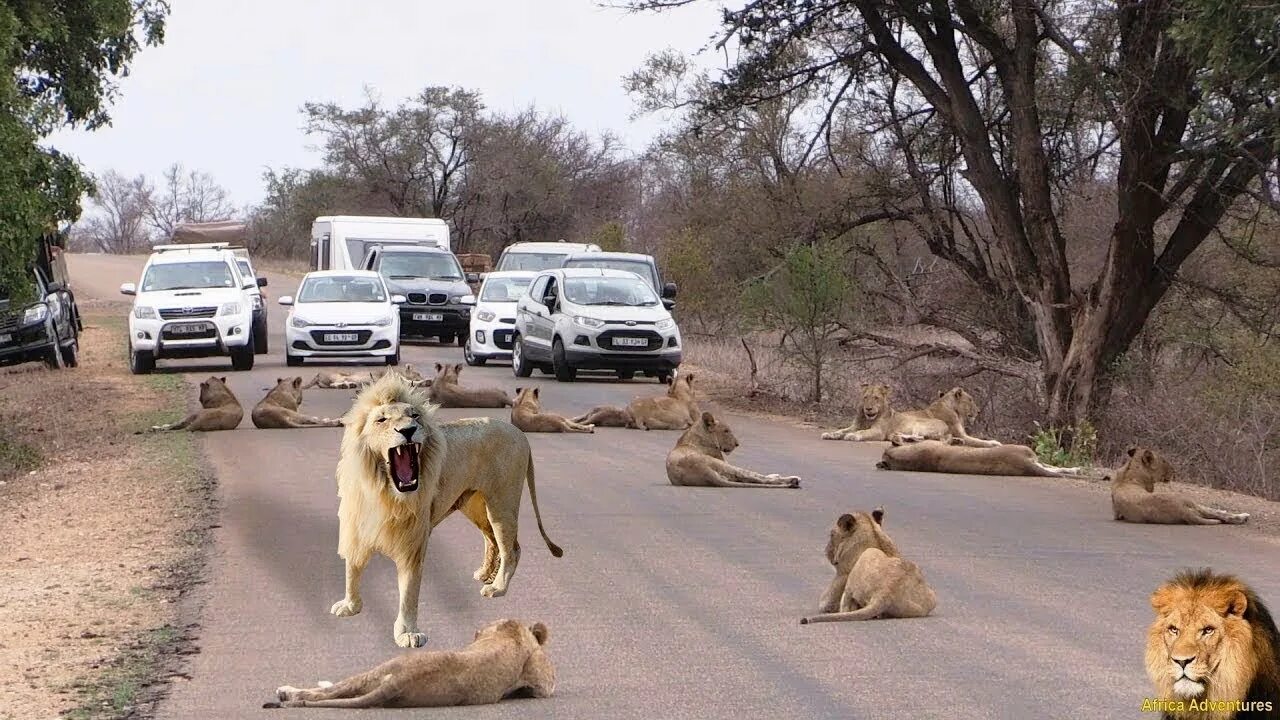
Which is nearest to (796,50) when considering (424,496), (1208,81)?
(1208,81)

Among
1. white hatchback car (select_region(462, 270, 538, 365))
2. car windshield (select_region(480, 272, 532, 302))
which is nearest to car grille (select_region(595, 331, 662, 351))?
white hatchback car (select_region(462, 270, 538, 365))

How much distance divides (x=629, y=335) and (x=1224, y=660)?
2299 centimetres

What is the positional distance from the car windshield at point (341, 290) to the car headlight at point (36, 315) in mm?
4119

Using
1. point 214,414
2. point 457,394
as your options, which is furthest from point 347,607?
point 457,394

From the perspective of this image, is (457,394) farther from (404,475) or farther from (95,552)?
(404,475)

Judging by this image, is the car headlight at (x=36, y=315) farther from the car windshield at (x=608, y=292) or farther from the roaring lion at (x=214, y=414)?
the roaring lion at (x=214, y=414)

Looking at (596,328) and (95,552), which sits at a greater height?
(596,328)

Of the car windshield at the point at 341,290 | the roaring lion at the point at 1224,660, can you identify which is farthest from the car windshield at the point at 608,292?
the roaring lion at the point at 1224,660

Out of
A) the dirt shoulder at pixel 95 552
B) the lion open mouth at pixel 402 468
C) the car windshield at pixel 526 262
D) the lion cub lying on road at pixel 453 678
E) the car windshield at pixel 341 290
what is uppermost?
the car windshield at pixel 526 262

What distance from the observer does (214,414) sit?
1928 cm

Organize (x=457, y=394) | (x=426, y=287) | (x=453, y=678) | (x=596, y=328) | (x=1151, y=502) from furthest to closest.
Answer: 1. (x=426, y=287)
2. (x=596, y=328)
3. (x=457, y=394)
4. (x=1151, y=502)
5. (x=453, y=678)

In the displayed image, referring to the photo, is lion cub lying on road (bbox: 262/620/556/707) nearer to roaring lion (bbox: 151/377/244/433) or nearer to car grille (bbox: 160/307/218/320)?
roaring lion (bbox: 151/377/244/433)

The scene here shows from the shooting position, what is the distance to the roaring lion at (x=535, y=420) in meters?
18.9

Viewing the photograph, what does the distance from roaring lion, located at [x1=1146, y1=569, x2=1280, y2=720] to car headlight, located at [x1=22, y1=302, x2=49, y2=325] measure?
2630 cm
